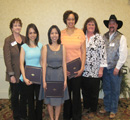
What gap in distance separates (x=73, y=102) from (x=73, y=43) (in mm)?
966

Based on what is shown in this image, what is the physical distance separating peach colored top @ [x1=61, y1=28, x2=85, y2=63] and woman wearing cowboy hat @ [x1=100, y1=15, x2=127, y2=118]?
0.61 metres

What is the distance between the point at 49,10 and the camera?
3.08 metres

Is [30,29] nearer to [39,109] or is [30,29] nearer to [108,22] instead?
[39,109]

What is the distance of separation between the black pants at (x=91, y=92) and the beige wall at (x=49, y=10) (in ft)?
4.76

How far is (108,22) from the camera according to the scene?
2502mm

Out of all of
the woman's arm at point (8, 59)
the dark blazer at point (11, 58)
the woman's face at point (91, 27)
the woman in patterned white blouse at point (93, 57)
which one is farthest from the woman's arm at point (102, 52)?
the woman's arm at point (8, 59)

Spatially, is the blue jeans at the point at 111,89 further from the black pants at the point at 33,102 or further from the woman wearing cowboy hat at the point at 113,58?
the black pants at the point at 33,102

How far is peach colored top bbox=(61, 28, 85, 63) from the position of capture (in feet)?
6.63

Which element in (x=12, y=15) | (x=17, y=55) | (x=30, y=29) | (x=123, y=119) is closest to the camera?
(x=30, y=29)

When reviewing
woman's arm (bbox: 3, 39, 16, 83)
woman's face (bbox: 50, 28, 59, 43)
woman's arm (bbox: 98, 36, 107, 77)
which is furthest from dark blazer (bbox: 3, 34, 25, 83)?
woman's arm (bbox: 98, 36, 107, 77)

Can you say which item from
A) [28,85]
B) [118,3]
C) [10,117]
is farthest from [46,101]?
[118,3]

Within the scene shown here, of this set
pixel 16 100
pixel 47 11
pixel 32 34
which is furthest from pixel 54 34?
pixel 47 11

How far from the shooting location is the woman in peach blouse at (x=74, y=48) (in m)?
2.03

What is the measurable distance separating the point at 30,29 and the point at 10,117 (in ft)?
5.54
